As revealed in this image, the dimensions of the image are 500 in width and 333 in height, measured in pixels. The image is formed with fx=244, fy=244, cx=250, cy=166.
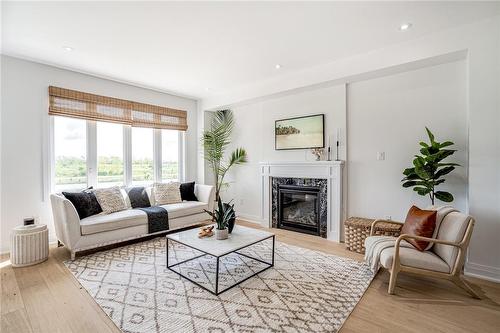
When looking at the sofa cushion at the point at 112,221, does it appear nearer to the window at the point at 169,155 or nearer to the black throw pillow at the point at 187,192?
the black throw pillow at the point at 187,192

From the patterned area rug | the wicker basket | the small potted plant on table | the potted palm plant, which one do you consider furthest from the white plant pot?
the potted palm plant

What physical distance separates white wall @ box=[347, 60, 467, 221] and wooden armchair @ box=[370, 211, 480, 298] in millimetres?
972

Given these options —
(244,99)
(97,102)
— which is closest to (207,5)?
(244,99)

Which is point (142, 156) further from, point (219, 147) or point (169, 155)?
point (219, 147)

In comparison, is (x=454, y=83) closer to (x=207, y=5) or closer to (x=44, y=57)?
(x=207, y=5)

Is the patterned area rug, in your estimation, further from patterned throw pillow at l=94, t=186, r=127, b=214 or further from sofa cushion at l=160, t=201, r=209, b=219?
sofa cushion at l=160, t=201, r=209, b=219

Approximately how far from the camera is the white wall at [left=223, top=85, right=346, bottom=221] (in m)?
4.07

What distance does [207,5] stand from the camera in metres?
2.33

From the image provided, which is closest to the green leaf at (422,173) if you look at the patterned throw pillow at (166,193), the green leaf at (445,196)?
the green leaf at (445,196)

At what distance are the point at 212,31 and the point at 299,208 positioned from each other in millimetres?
3181

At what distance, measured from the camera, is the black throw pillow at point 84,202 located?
339 centimetres

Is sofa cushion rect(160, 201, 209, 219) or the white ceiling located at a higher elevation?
the white ceiling

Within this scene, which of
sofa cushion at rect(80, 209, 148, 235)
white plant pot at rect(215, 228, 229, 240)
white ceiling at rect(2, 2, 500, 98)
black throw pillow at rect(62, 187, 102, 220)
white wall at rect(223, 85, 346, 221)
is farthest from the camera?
white wall at rect(223, 85, 346, 221)

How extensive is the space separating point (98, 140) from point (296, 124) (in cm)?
355
